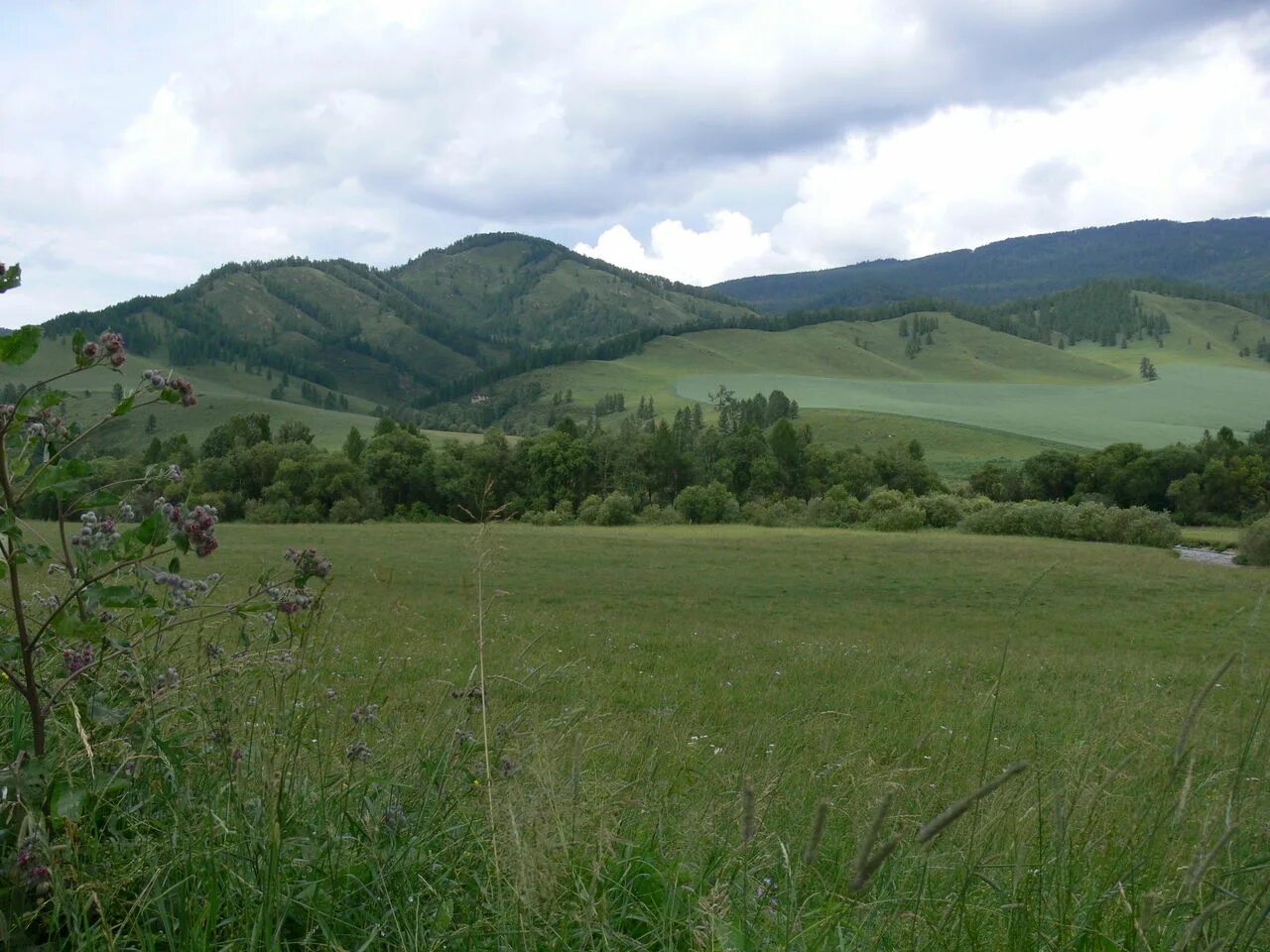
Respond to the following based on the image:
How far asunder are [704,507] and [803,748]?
7470 cm

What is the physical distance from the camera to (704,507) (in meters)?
81.6

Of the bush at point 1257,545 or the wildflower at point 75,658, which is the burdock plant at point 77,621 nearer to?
the wildflower at point 75,658

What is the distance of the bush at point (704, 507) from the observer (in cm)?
8156

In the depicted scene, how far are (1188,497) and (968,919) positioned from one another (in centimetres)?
9547

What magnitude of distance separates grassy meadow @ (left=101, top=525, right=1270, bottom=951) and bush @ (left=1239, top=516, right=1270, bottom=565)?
1133 centimetres

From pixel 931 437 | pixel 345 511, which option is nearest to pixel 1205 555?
pixel 345 511

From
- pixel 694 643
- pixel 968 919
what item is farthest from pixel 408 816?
pixel 694 643

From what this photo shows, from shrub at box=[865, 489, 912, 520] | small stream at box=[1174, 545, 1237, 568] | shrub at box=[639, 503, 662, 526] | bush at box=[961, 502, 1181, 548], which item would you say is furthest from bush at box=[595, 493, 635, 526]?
small stream at box=[1174, 545, 1237, 568]

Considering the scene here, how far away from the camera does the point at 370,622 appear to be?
1584 cm

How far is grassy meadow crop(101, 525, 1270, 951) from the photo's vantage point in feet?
8.13

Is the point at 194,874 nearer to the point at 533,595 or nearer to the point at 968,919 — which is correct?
the point at 968,919

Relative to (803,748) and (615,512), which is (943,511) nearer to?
(615,512)

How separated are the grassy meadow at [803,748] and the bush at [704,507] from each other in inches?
1604

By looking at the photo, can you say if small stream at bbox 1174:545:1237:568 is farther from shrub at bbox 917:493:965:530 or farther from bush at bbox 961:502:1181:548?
shrub at bbox 917:493:965:530
